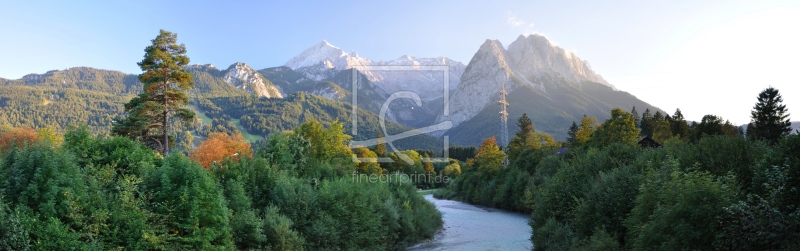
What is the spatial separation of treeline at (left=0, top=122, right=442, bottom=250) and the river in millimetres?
4850

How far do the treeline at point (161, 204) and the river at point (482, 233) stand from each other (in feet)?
15.9

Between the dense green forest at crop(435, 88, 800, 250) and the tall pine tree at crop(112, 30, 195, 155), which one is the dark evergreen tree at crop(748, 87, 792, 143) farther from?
the tall pine tree at crop(112, 30, 195, 155)

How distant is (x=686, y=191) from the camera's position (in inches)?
623

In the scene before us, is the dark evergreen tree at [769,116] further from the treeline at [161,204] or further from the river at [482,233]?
the treeline at [161,204]

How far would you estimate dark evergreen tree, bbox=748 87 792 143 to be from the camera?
192ft

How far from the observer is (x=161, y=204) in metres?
17.9

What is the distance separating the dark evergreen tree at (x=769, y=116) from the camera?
58656mm

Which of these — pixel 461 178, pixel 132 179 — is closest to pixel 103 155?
pixel 132 179

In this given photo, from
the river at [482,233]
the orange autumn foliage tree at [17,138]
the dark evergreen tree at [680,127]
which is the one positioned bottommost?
the river at [482,233]

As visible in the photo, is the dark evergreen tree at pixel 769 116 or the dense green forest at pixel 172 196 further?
the dark evergreen tree at pixel 769 116

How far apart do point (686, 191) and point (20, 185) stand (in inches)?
812

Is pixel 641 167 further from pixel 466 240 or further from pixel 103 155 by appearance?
pixel 103 155

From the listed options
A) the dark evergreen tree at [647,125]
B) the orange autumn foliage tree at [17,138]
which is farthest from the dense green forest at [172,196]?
the dark evergreen tree at [647,125]

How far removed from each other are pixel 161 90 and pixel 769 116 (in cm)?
6793
